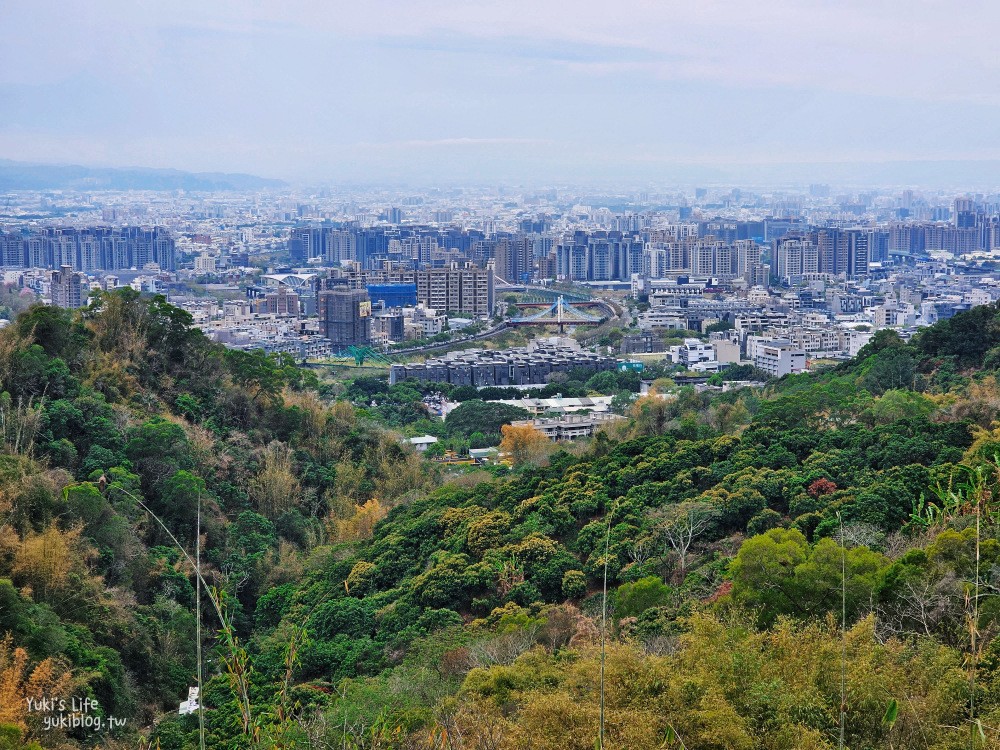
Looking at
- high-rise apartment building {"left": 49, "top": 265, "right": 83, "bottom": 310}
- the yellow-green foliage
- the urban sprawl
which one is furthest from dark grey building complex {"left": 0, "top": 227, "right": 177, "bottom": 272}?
the yellow-green foliage

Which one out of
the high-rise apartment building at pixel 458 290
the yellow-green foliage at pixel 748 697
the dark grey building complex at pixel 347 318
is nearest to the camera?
the yellow-green foliage at pixel 748 697

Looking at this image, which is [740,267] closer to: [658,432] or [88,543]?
[658,432]

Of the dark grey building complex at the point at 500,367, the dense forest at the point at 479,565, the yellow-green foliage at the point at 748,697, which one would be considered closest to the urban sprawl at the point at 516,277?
the dark grey building complex at the point at 500,367

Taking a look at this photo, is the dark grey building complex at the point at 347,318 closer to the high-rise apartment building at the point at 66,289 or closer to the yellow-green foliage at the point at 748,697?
the high-rise apartment building at the point at 66,289

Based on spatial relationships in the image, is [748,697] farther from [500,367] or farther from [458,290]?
[458,290]

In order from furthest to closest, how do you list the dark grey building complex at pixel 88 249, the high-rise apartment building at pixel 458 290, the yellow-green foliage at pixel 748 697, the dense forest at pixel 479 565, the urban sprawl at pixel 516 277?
the dark grey building complex at pixel 88 249 → the high-rise apartment building at pixel 458 290 → the urban sprawl at pixel 516 277 → the dense forest at pixel 479 565 → the yellow-green foliage at pixel 748 697

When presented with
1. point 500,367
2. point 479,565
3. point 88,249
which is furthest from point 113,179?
point 479,565

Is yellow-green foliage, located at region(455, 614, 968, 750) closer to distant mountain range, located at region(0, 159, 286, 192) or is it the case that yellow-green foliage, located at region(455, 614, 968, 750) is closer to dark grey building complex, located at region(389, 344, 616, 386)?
dark grey building complex, located at region(389, 344, 616, 386)

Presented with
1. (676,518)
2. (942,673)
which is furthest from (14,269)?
(942,673)
